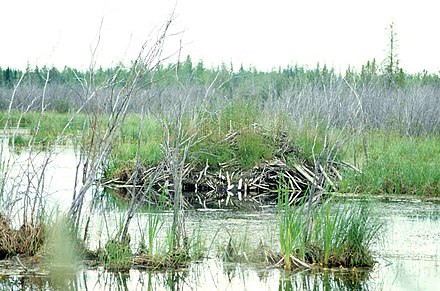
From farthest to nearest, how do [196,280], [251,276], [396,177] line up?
1. [396,177]
2. [251,276]
3. [196,280]

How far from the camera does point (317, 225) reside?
6.66 m

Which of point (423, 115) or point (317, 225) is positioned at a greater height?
point (423, 115)

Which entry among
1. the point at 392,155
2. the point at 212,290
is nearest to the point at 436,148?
the point at 392,155

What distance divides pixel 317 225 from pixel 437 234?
2521mm

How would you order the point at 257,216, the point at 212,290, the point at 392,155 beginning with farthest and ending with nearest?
the point at 392,155, the point at 257,216, the point at 212,290

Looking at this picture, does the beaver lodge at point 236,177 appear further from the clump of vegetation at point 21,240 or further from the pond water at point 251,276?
the clump of vegetation at point 21,240

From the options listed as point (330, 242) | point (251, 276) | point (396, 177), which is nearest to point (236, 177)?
point (396, 177)

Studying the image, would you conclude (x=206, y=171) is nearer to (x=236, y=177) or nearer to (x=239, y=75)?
(x=236, y=177)

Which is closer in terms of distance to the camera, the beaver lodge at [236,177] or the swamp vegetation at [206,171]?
the swamp vegetation at [206,171]

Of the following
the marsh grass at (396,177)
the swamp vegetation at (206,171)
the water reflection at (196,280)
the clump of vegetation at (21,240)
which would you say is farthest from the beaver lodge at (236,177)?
the water reflection at (196,280)

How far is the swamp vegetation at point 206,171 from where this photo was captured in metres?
6.47

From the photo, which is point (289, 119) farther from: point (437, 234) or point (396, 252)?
point (396, 252)

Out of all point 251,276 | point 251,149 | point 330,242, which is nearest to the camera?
point 251,276

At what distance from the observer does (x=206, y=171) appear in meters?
12.5
